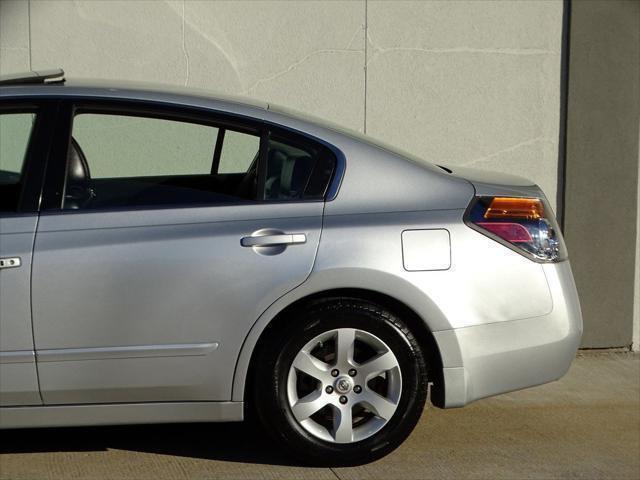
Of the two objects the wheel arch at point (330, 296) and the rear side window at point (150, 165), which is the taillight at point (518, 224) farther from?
the rear side window at point (150, 165)

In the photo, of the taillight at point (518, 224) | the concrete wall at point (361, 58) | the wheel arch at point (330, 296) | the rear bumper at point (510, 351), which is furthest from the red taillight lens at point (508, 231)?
the concrete wall at point (361, 58)

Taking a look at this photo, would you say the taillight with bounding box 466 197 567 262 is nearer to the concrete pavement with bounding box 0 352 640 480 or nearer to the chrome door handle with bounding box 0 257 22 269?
the concrete pavement with bounding box 0 352 640 480

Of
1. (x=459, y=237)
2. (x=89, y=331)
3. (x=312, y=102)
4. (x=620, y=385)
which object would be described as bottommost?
(x=620, y=385)

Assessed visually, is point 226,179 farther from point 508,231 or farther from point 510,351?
point 510,351

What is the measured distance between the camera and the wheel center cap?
4.63m

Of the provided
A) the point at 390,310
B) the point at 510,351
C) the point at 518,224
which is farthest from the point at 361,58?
the point at 510,351

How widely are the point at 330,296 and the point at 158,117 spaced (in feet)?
3.34

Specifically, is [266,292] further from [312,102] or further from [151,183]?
[312,102]

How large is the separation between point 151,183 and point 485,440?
6.28 feet

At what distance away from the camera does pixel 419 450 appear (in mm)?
5012

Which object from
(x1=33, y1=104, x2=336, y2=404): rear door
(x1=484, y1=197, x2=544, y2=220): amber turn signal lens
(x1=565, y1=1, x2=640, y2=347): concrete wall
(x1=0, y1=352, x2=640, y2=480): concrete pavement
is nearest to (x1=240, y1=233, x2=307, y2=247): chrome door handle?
(x1=33, y1=104, x2=336, y2=404): rear door

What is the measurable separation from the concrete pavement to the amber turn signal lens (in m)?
1.06

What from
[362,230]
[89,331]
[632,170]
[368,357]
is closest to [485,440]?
[368,357]

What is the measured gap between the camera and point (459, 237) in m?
4.63
